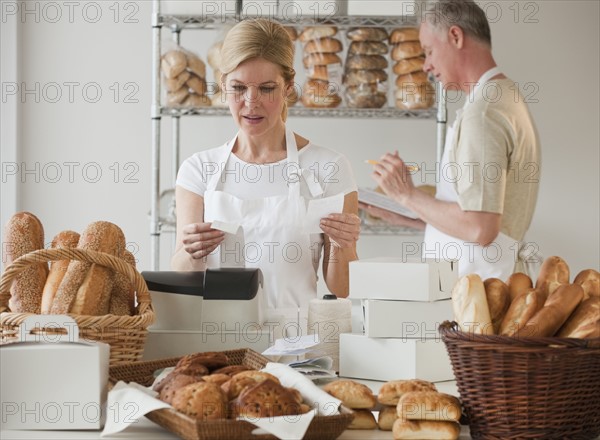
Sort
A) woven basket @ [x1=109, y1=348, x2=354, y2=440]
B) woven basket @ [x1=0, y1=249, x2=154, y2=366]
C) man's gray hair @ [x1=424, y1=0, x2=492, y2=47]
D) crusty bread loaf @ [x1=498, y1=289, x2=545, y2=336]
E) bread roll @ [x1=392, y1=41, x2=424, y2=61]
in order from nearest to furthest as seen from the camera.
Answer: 1. woven basket @ [x1=109, y1=348, x2=354, y2=440]
2. crusty bread loaf @ [x1=498, y1=289, x2=545, y2=336]
3. woven basket @ [x1=0, y1=249, x2=154, y2=366]
4. man's gray hair @ [x1=424, y1=0, x2=492, y2=47]
5. bread roll @ [x1=392, y1=41, x2=424, y2=61]

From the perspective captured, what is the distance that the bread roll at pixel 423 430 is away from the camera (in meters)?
1.24

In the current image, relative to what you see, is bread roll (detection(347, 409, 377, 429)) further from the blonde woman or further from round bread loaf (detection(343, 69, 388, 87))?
round bread loaf (detection(343, 69, 388, 87))

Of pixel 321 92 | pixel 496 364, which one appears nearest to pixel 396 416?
pixel 496 364

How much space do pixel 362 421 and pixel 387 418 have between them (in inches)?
1.6

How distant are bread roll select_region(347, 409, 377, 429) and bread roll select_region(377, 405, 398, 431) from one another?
0.01m

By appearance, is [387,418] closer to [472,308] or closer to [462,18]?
[472,308]

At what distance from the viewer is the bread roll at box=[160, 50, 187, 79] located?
344cm

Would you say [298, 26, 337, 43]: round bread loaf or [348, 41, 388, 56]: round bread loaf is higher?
[298, 26, 337, 43]: round bread loaf

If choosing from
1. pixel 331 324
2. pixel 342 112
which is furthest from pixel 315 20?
pixel 331 324

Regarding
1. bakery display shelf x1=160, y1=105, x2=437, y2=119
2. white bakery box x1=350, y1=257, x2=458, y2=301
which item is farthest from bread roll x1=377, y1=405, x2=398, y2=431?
bakery display shelf x1=160, y1=105, x2=437, y2=119

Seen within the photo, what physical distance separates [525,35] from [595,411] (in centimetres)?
277

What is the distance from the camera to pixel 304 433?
3.85 ft

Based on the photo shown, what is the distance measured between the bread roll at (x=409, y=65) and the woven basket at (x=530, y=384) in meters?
2.30

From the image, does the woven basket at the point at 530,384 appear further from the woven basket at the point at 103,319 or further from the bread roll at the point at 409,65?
the bread roll at the point at 409,65
